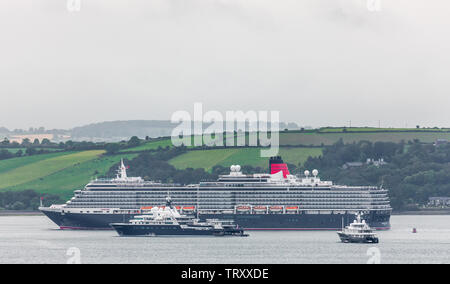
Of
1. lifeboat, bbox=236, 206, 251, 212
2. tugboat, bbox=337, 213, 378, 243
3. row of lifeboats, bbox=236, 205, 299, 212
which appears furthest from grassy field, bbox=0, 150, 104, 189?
tugboat, bbox=337, 213, 378, 243

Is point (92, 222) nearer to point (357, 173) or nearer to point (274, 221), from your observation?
point (274, 221)

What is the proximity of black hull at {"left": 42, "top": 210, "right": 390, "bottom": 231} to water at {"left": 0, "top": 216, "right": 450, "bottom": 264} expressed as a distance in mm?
6691

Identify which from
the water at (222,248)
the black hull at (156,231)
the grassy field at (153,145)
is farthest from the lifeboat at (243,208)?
the grassy field at (153,145)

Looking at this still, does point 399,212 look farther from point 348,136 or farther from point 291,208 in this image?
point 291,208

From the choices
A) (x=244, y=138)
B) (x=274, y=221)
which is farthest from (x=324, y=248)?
(x=244, y=138)

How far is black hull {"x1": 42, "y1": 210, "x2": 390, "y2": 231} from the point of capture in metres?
116

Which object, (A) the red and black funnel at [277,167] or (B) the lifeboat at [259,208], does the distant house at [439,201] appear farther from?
(B) the lifeboat at [259,208]

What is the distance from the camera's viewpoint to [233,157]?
179 m

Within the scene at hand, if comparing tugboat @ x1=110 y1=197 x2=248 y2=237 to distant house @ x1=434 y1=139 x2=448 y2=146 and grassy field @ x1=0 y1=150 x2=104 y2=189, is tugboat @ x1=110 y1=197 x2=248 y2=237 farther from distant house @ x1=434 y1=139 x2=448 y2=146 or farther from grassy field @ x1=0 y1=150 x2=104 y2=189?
distant house @ x1=434 y1=139 x2=448 y2=146

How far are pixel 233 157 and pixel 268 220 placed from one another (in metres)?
62.7

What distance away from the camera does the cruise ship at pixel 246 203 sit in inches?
4609
